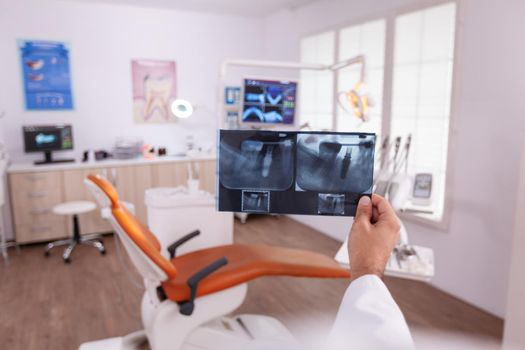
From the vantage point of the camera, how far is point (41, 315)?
286 cm

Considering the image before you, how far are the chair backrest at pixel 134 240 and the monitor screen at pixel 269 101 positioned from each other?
1189 millimetres

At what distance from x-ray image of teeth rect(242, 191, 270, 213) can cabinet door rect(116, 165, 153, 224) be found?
3784 millimetres

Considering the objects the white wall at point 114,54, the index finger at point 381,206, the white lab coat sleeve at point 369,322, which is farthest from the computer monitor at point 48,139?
the white lab coat sleeve at point 369,322

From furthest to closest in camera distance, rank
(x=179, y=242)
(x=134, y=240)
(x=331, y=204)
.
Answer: (x=179, y=242) < (x=134, y=240) < (x=331, y=204)

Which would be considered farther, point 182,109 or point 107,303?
point 107,303

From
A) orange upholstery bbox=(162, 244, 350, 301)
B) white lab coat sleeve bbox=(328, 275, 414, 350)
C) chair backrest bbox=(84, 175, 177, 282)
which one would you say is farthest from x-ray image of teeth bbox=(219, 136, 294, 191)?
orange upholstery bbox=(162, 244, 350, 301)

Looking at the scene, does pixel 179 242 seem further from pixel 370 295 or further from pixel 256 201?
pixel 370 295

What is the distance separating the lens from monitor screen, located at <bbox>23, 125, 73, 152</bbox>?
4321 millimetres

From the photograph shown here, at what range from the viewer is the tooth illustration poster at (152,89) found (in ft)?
16.3

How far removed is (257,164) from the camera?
39.8 inches

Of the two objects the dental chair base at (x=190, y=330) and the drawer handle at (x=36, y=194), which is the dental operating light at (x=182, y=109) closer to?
the dental chair base at (x=190, y=330)

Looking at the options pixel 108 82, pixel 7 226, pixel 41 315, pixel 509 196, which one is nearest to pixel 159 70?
pixel 108 82

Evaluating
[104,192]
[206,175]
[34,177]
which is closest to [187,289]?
[104,192]

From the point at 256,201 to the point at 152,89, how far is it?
4392mm
